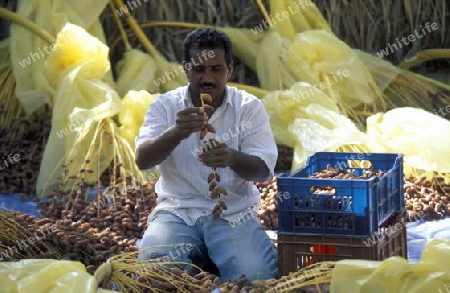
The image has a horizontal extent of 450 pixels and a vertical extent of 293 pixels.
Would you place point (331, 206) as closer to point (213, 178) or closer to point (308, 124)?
point (213, 178)

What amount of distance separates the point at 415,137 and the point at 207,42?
1.69 metres

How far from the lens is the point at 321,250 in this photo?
9.61 feet

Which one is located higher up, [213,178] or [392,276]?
[213,178]

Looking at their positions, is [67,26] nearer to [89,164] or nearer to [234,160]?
[89,164]

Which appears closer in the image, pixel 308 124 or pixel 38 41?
pixel 308 124

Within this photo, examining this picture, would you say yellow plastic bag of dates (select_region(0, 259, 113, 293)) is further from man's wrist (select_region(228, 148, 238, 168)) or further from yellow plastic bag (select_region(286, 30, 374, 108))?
yellow plastic bag (select_region(286, 30, 374, 108))

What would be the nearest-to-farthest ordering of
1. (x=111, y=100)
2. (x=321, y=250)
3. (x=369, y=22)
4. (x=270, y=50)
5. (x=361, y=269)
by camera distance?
(x=361, y=269)
(x=321, y=250)
(x=111, y=100)
(x=270, y=50)
(x=369, y=22)

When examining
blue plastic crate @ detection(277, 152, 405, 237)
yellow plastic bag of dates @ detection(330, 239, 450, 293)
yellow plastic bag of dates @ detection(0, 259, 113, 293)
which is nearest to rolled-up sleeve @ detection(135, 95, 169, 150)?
blue plastic crate @ detection(277, 152, 405, 237)

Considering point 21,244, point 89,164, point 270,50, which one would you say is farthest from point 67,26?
point 21,244

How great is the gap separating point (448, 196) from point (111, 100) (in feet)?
5.67

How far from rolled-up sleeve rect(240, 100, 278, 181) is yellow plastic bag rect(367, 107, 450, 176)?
4.54 ft

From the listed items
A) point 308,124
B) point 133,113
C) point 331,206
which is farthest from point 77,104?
point 331,206

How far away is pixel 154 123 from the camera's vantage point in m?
3.12

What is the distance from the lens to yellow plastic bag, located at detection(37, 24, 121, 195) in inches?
175
